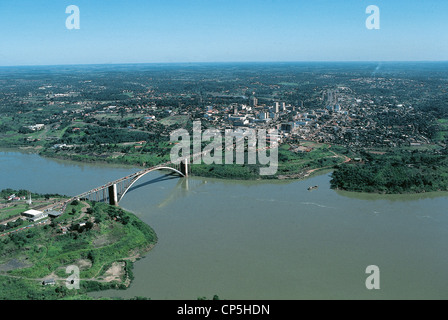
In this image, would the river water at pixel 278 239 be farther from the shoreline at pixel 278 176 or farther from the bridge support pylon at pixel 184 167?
the bridge support pylon at pixel 184 167

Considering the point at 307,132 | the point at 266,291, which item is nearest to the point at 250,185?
the point at 266,291

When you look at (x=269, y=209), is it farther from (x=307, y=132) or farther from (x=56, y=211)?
(x=307, y=132)

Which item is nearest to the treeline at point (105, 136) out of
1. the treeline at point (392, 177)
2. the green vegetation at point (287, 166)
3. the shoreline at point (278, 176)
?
the shoreline at point (278, 176)

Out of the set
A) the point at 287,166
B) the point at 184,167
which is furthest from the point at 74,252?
the point at 287,166

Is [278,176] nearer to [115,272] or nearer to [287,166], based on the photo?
[287,166]

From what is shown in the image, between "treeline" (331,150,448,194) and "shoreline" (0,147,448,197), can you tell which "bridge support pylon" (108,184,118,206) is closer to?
"shoreline" (0,147,448,197)
